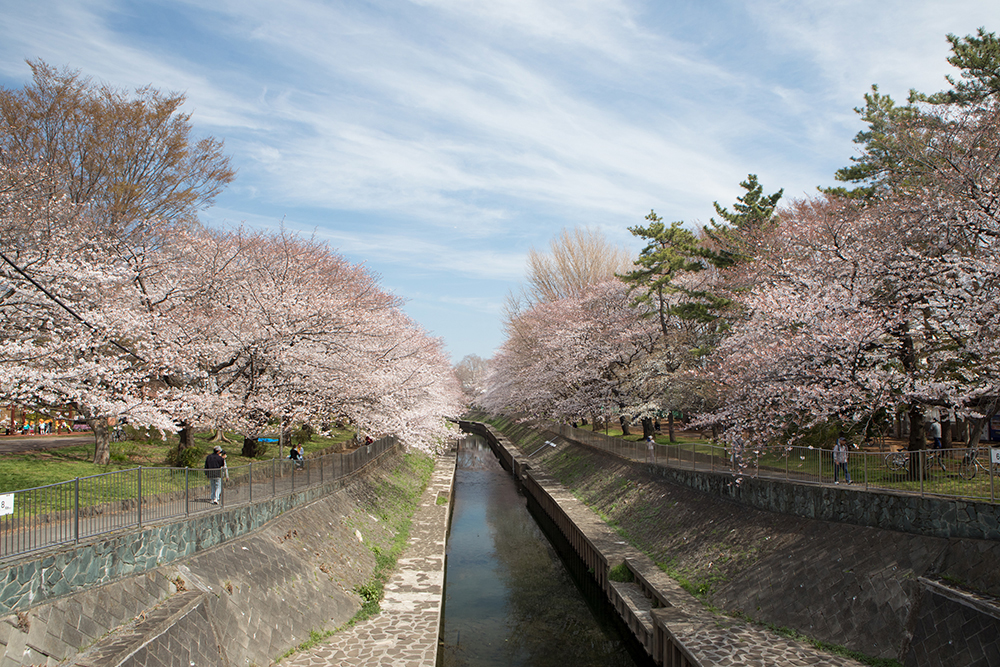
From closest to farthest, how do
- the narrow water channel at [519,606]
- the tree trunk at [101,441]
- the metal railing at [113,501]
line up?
the metal railing at [113,501]
the narrow water channel at [519,606]
the tree trunk at [101,441]

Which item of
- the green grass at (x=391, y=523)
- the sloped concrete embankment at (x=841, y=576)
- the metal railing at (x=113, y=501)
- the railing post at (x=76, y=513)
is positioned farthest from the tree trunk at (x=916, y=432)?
the railing post at (x=76, y=513)

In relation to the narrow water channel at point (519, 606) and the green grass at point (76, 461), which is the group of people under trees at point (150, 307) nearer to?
the green grass at point (76, 461)

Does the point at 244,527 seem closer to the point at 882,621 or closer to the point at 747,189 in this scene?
the point at 882,621

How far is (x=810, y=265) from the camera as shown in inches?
793

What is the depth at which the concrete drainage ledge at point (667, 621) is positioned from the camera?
1251 cm

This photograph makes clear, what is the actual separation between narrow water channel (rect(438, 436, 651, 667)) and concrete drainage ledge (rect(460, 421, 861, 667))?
823mm

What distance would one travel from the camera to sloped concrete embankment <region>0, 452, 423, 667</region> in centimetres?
870

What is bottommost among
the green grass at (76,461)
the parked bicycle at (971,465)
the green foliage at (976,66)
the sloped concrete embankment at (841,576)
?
the sloped concrete embankment at (841,576)

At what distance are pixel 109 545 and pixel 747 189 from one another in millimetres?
29487

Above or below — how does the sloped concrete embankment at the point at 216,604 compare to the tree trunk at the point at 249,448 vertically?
below

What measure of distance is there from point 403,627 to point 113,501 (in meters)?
7.31

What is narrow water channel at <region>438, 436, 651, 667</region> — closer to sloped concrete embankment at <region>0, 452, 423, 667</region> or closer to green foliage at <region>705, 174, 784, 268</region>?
sloped concrete embankment at <region>0, 452, 423, 667</region>

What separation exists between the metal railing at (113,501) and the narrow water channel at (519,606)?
670cm

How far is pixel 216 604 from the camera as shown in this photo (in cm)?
1163
